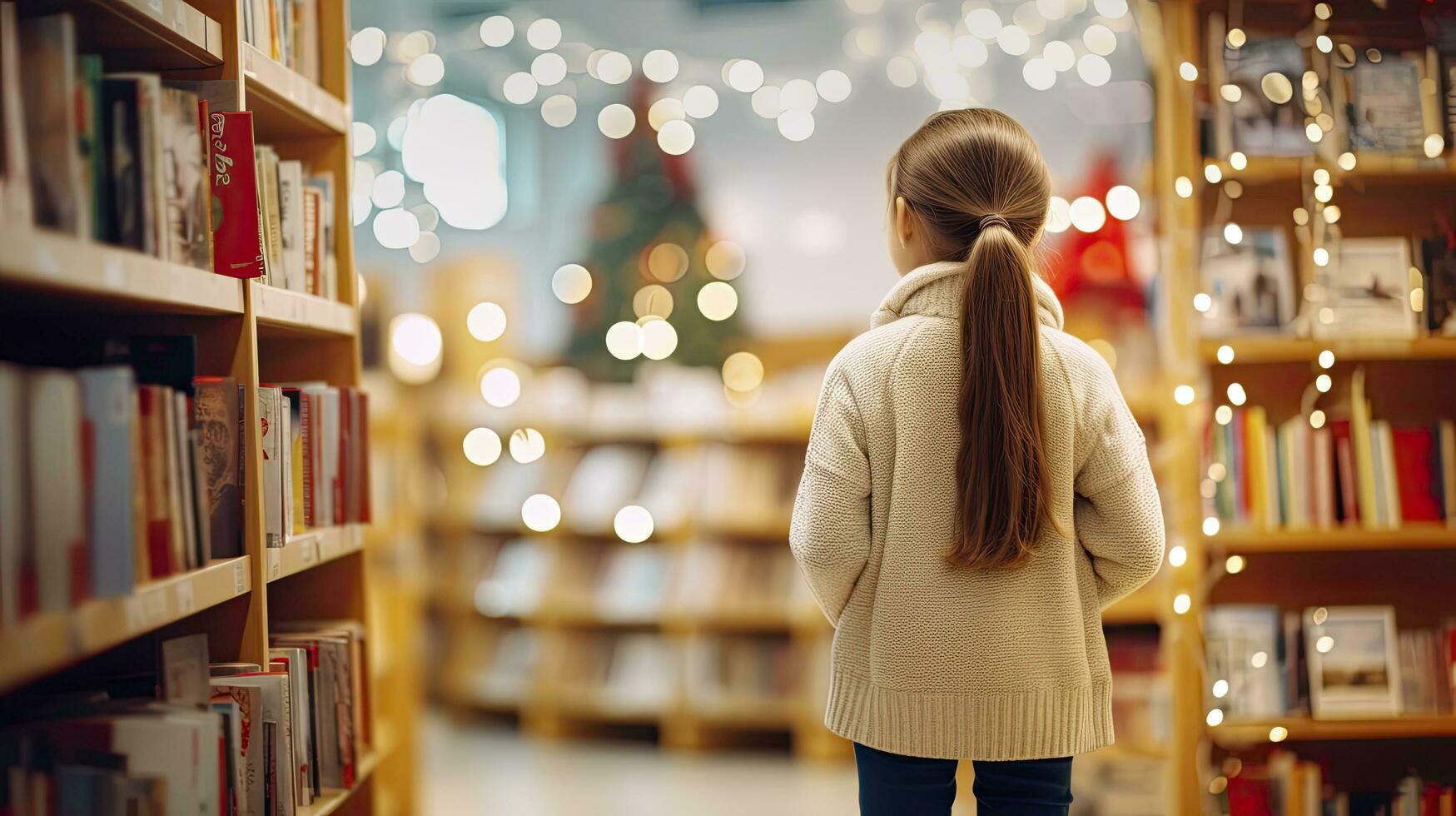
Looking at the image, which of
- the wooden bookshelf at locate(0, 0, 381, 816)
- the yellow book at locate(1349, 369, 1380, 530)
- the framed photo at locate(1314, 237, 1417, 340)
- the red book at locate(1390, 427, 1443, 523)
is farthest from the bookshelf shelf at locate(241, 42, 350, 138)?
the red book at locate(1390, 427, 1443, 523)

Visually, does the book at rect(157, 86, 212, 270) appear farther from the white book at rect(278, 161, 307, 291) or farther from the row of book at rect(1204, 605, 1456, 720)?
the row of book at rect(1204, 605, 1456, 720)

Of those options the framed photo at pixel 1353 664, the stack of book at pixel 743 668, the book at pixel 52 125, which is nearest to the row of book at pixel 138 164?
the book at pixel 52 125

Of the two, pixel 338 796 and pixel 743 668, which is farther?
pixel 743 668

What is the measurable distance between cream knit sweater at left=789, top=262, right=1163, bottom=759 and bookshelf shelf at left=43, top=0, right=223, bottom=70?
983 millimetres

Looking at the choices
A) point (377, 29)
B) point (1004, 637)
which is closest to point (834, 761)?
point (1004, 637)

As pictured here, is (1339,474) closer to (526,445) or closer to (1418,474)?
(1418,474)

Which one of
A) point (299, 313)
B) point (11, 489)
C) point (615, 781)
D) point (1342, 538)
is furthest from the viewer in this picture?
point (615, 781)

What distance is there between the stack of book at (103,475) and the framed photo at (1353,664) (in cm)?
215

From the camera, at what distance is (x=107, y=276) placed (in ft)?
Answer: 3.85

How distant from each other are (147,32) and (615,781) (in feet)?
9.08

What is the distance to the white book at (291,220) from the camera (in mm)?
1816

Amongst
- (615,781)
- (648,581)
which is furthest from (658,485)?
(615,781)

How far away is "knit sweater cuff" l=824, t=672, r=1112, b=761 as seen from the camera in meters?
1.41

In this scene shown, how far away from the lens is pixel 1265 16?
2.43 meters
